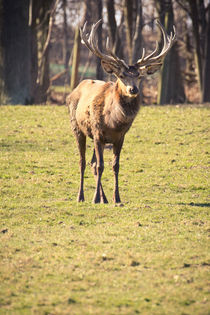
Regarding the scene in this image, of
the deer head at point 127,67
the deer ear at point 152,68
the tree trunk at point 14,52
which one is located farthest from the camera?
the tree trunk at point 14,52

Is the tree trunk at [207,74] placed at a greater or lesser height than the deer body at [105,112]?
greater

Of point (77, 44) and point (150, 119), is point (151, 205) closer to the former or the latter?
point (150, 119)

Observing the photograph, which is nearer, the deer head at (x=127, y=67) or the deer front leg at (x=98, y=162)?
the deer head at (x=127, y=67)

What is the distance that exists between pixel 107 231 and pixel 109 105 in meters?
2.31

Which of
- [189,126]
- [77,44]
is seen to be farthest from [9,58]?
[189,126]

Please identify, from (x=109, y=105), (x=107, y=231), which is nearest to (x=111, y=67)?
(x=109, y=105)

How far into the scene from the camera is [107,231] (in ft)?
26.3

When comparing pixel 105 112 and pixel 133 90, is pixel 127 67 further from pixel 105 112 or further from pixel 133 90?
pixel 105 112

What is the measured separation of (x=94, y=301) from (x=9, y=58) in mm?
15779

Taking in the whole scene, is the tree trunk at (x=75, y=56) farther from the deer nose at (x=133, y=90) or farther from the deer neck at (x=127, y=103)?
the deer nose at (x=133, y=90)

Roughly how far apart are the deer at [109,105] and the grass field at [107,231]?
915 millimetres

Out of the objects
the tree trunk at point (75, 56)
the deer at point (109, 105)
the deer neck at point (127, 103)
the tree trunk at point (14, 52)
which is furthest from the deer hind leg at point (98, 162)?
the tree trunk at point (75, 56)

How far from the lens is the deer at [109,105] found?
9.05 metres

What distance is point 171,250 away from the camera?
283 inches
